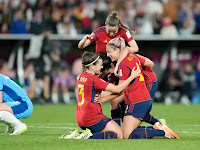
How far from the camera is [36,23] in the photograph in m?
21.7

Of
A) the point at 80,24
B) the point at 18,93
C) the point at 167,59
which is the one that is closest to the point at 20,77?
the point at 80,24

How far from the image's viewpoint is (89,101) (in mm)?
9203

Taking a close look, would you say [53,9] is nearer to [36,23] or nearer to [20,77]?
[36,23]

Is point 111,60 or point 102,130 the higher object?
point 111,60

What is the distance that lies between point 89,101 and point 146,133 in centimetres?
110

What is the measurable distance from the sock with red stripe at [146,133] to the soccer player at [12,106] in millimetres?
2081

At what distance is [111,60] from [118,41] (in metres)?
0.48

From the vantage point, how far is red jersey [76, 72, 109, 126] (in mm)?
9156

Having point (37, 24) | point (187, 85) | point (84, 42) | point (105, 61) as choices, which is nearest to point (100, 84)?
point (105, 61)

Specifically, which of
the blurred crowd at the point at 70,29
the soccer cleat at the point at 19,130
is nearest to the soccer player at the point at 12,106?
the soccer cleat at the point at 19,130

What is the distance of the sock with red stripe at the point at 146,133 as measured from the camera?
9.16 m

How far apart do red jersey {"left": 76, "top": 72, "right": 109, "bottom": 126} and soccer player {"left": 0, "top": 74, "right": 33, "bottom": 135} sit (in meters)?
1.32

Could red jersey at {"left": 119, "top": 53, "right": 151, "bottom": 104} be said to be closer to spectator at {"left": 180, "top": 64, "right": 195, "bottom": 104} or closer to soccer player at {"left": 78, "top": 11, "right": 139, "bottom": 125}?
soccer player at {"left": 78, "top": 11, "right": 139, "bottom": 125}

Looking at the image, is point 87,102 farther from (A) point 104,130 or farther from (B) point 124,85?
(B) point 124,85
